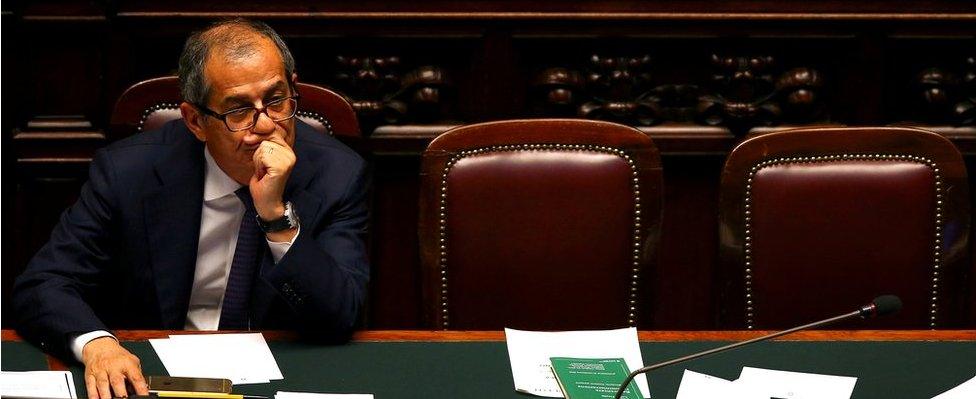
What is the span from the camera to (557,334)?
1.92 metres

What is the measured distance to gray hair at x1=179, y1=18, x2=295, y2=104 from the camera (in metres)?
2.08

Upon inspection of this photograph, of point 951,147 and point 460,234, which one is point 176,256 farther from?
point 951,147

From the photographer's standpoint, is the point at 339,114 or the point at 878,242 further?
the point at 339,114

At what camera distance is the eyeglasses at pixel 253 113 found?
6.81ft

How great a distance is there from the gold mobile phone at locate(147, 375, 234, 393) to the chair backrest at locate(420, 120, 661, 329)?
632 mm

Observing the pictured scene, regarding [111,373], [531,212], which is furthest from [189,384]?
[531,212]

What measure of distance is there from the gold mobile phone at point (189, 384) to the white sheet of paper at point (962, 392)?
1002 mm

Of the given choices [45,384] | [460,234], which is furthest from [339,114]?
[45,384]

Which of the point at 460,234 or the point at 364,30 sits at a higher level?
the point at 364,30

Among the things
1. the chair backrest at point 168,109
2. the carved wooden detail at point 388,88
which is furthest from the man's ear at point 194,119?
the carved wooden detail at point 388,88

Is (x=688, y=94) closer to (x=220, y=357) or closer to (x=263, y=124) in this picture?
(x=263, y=124)

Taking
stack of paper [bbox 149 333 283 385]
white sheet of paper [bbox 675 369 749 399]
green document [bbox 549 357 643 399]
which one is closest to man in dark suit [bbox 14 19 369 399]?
stack of paper [bbox 149 333 283 385]

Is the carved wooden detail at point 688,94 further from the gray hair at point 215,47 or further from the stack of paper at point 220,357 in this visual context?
the stack of paper at point 220,357

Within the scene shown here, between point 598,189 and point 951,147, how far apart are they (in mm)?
645
